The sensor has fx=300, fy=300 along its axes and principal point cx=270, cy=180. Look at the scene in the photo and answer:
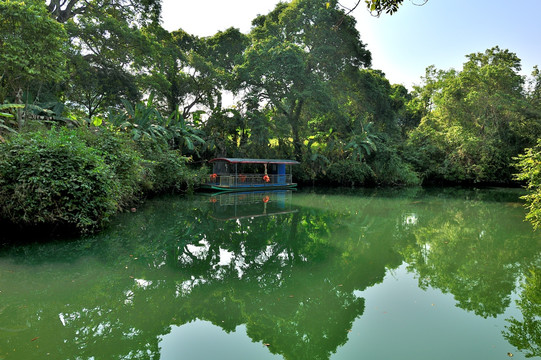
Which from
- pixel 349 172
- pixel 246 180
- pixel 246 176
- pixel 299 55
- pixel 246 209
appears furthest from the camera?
pixel 349 172

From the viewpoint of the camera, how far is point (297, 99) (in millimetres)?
21844

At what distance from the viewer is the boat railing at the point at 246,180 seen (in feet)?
59.2

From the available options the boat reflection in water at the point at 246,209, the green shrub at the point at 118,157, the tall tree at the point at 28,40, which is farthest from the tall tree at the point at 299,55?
the green shrub at the point at 118,157

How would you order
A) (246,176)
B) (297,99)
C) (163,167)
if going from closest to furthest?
1. (163,167)
2. (246,176)
3. (297,99)

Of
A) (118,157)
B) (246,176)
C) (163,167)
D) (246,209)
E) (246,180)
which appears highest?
(118,157)

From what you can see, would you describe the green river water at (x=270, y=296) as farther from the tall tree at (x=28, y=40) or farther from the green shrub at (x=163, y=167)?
the tall tree at (x=28, y=40)

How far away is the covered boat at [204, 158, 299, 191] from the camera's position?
18.1 m

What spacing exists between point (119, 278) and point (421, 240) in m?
6.90

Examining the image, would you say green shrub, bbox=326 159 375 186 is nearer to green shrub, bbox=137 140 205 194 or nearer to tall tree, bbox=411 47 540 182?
tall tree, bbox=411 47 540 182

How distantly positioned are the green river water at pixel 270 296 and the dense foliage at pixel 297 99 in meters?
10.2

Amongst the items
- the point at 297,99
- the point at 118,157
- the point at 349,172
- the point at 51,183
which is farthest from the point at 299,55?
the point at 51,183

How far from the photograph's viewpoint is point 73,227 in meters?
7.02

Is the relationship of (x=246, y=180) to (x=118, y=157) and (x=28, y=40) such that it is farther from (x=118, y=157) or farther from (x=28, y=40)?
(x=28, y=40)

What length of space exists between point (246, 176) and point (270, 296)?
49.6 ft
